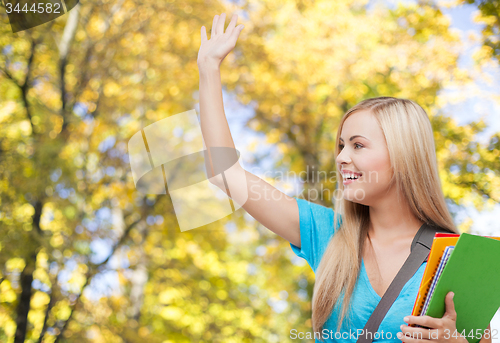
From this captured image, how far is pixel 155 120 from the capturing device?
15.3 feet

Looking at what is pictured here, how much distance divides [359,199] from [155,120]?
3771 millimetres

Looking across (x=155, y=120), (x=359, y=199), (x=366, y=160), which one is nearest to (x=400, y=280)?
(x=359, y=199)

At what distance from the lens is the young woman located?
3.98 ft

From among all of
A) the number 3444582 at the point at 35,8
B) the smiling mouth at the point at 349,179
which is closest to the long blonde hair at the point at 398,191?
the smiling mouth at the point at 349,179

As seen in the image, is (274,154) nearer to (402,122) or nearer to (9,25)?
(9,25)

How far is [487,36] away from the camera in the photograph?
2.99 metres

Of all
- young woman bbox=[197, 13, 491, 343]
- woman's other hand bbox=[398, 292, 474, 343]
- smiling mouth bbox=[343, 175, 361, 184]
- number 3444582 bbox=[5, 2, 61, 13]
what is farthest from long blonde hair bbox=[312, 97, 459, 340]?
number 3444582 bbox=[5, 2, 61, 13]

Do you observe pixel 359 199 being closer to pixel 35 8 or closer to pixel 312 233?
pixel 312 233

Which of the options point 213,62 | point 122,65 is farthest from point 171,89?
point 213,62

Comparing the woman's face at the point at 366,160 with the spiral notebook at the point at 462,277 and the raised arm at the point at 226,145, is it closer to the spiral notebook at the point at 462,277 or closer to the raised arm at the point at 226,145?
the raised arm at the point at 226,145

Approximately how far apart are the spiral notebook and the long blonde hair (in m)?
0.32

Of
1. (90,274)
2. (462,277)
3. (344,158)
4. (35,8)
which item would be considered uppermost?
(35,8)

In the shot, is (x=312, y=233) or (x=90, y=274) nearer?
(x=312, y=233)

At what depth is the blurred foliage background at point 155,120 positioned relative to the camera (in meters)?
3.32
